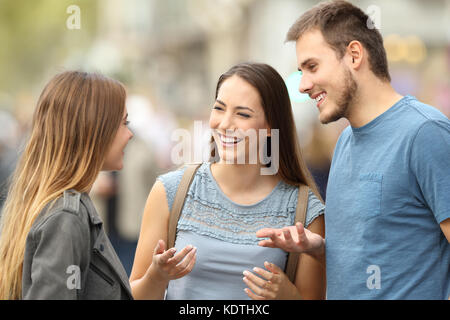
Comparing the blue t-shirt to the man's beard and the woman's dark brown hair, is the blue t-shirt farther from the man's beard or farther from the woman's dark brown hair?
the woman's dark brown hair

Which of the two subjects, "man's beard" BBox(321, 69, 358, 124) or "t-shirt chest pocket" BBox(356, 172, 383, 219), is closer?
"t-shirt chest pocket" BBox(356, 172, 383, 219)

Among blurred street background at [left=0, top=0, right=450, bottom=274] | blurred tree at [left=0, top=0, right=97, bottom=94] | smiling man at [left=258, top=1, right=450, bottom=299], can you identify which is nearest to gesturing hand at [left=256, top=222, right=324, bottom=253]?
smiling man at [left=258, top=1, right=450, bottom=299]

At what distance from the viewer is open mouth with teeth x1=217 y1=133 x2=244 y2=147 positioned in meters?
3.09

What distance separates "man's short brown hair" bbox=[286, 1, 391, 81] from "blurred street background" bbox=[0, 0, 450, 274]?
194 mm

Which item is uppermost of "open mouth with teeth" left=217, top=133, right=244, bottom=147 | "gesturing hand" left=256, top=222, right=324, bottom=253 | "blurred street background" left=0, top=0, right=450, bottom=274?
"blurred street background" left=0, top=0, right=450, bottom=274

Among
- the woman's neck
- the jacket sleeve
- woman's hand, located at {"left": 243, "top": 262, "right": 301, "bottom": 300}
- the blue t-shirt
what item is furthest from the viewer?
the woman's neck

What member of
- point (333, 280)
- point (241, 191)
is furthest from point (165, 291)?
point (333, 280)

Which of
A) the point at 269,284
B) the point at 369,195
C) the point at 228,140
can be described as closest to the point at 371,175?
the point at 369,195

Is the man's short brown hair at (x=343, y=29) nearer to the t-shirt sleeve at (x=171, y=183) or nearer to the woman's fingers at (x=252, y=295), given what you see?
the t-shirt sleeve at (x=171, y=183)

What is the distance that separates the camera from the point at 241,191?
3.26m

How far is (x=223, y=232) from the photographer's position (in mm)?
3084

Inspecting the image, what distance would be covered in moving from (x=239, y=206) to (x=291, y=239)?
0.61m

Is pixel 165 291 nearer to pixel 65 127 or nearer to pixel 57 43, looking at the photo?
pixel 65 127

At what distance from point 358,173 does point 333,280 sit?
1.62 ft
